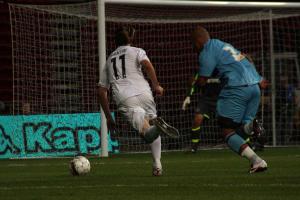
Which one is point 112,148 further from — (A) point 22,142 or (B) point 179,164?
(B) point 179,164

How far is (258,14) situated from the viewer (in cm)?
2164

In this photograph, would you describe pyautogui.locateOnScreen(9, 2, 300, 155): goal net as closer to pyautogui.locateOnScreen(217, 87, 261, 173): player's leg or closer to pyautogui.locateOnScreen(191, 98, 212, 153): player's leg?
pyautogui.locateOnScreen(191, 98, 212, 153): player's leg

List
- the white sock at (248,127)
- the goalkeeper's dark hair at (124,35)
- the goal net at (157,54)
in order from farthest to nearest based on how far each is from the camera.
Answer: the goal net at (157,54) → the goalkeeper's dark hair at (124,35) → the white sock at (248,127)

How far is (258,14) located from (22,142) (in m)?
6.42

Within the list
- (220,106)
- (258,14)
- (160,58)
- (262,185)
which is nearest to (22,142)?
(160,58)

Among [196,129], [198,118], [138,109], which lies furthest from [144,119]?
[198,118]

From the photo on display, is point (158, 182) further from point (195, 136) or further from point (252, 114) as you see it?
point (195, 136)

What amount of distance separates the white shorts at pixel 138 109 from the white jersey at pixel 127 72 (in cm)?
6

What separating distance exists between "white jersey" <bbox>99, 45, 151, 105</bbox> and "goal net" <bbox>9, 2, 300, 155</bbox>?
696 cm

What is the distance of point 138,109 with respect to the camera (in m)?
11.5

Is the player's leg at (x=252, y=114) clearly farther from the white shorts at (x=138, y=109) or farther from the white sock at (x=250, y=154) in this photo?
the white shorts at (x=138, y=109)

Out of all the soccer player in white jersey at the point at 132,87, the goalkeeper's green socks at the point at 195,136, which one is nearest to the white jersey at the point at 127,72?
the soccer player in white jersey at the point at 132,87

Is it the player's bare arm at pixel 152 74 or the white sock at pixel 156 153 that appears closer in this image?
the player's bare arm at pixel 152 74

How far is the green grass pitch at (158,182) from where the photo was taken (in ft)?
28.0
